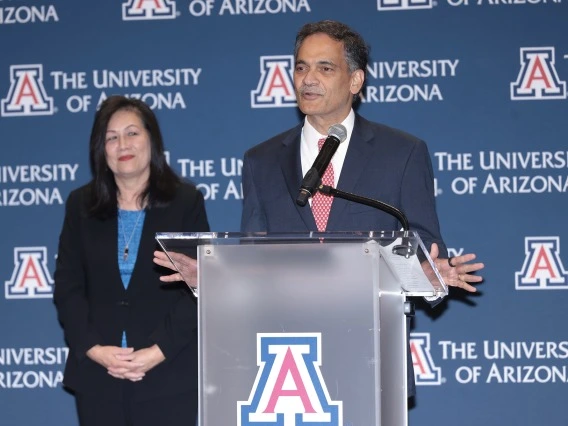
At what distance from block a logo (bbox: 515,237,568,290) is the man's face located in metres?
1.57

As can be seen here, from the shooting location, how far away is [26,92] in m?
4.40

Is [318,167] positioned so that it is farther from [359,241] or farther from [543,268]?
[543,268]

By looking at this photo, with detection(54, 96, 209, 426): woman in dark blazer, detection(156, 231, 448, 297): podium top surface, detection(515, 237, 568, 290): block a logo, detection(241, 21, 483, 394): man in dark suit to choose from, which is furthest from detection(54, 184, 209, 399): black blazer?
detection(515, 237, 568, 290): block a logo

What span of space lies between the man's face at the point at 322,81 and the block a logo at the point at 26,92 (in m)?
1.92

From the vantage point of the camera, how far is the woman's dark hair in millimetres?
3385

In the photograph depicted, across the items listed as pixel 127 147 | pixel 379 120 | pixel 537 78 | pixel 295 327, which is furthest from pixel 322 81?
pixel 537 78

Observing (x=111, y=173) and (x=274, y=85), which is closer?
(x=111, y=173)

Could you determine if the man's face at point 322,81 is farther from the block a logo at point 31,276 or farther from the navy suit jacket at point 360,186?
the block a logo at point 31,276

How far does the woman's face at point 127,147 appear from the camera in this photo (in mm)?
3377

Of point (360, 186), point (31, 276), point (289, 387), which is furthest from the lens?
point (31, 276)

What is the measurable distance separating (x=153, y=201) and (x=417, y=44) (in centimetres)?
159

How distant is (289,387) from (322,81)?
1317 mm

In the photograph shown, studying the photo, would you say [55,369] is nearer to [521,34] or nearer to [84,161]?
[84,161]

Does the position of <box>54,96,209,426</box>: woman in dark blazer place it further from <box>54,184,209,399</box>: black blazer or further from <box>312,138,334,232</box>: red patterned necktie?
<box>312,138,334,232</box>: red patterned necktie
